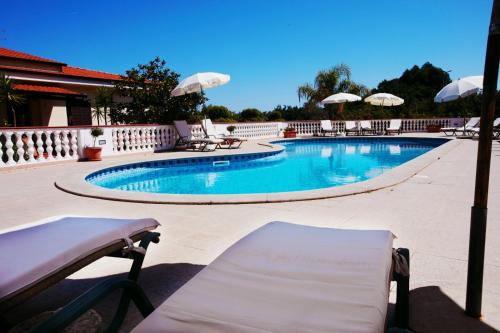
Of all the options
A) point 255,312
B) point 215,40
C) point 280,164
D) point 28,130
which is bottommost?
point 280,164

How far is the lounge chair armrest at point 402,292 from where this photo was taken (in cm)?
179

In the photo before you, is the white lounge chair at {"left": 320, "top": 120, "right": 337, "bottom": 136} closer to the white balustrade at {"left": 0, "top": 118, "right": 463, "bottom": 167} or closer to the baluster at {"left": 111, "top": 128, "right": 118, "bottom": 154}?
the white balustrade at {"left": 0, "top": 118, "right": 463, "bottom": 167}

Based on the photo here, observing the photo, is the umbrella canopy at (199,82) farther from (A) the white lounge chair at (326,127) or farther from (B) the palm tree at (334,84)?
(B) the palm tree at (334,84)

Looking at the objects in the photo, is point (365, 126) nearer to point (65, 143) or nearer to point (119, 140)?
point (119, 140)

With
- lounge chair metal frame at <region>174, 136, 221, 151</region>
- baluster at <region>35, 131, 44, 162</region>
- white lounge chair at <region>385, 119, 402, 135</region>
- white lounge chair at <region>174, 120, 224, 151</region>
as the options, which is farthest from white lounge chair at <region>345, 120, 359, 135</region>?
baluster at <region>35, 131, 44, 162</region>

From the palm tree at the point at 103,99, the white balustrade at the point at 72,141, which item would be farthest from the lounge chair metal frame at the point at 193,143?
the palm tree at the point at 103,99

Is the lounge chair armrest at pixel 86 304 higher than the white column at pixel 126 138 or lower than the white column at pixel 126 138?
lower

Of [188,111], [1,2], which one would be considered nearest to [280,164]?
[188,111]

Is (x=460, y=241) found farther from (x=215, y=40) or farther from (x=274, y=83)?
(x=274, y=83)

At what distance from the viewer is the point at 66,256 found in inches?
70.7

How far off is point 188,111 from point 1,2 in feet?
34.2

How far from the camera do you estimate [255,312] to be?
1.19 metres

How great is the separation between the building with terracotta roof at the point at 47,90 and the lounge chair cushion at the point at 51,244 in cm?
1468

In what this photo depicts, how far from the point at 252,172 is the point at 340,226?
22.2 ft
